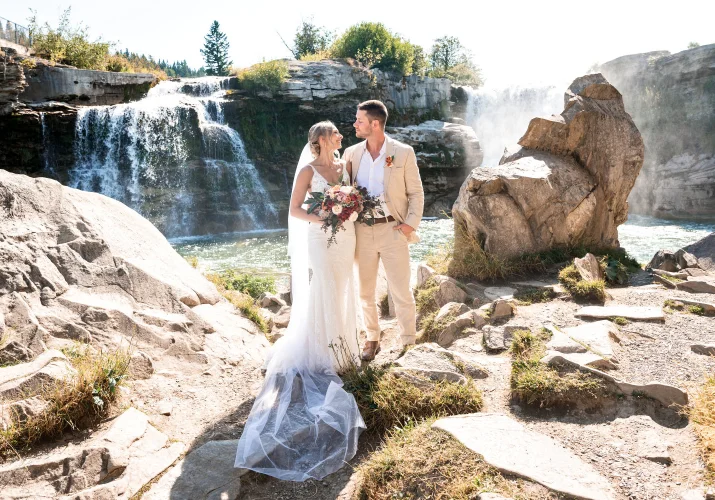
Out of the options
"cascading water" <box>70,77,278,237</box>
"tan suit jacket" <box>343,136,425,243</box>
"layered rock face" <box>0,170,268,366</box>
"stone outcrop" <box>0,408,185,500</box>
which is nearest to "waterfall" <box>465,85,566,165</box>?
"cascading water" <box>70,77,278,237</box>

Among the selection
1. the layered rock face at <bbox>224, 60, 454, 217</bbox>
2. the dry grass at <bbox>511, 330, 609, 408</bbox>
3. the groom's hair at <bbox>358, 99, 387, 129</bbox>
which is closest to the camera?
the dry grass at <bbox>511, 330, 609, 408</bbox>

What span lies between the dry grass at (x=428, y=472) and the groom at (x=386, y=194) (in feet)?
6.04

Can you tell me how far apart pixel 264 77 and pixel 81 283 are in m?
19.6

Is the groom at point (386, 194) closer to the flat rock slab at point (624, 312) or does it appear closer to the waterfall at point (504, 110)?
the flat rock slab at point (624, 312)

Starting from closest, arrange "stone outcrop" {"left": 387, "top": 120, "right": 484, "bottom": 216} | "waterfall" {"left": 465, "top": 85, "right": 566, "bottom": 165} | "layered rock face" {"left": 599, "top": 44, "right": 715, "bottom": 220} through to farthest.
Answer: "layered rock face" {"left": 599, "top": 44, "right": 715, "bottom": 220} → "stone outcrop" {"left": 387, "top": 120, "right": 484, "bottom": 216} → "waterfall" {"left": 465, "top": 85, "right": 566, "bottom": 165}

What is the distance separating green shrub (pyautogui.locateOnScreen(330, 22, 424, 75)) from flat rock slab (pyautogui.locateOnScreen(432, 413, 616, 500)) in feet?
88.4

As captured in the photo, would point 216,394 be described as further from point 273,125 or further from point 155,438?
point 273,125

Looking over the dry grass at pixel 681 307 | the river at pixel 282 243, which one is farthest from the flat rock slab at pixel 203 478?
the river at pixel 282 243

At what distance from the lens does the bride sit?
3.50 metres

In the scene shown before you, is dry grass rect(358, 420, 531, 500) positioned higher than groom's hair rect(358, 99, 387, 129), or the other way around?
groom's hair rect(358, 99, 387, 129)

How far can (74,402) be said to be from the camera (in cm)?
347

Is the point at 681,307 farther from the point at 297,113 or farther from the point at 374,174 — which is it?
the point at 297,113

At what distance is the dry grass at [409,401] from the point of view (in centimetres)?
360

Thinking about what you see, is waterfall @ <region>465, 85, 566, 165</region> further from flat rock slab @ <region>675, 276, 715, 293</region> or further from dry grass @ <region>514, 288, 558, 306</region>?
dry grass @ <region>514, 288, 558, 306</region>
